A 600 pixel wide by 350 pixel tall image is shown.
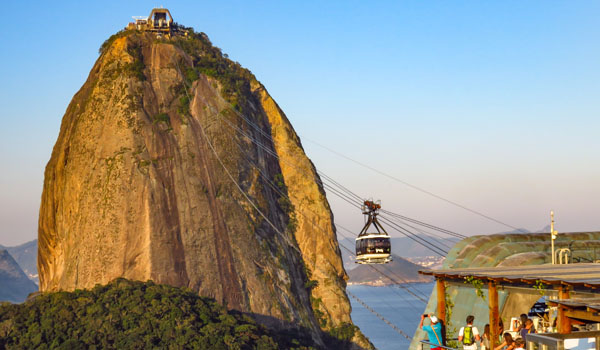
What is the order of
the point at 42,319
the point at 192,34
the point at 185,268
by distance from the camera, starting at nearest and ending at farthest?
the point at 42,319, the point at 185,268, the point at 192,34

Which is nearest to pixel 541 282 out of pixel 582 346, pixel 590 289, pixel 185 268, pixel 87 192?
pixel 590 289

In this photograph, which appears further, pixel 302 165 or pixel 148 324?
pixel 302 165

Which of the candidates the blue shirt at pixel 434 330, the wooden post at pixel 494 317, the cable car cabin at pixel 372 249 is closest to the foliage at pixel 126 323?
the cable car cabin at pixel 372 249

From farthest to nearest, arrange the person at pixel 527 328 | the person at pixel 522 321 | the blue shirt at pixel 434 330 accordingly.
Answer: the blue shirt at pixel 434 330, the person at pixel 522 321, the person at pixel 527 328

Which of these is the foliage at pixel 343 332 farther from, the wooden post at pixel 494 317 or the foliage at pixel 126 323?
the wooden post at pixel 494 317

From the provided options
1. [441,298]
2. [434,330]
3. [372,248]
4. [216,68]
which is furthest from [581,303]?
[216,68]

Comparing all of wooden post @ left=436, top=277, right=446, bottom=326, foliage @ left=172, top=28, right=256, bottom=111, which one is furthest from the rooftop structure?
wooden post @ left=436, top=277, right=446, bottom=326

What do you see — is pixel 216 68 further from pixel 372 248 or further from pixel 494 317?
pixel 494 317

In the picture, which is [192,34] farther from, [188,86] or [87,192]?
[87,192]
